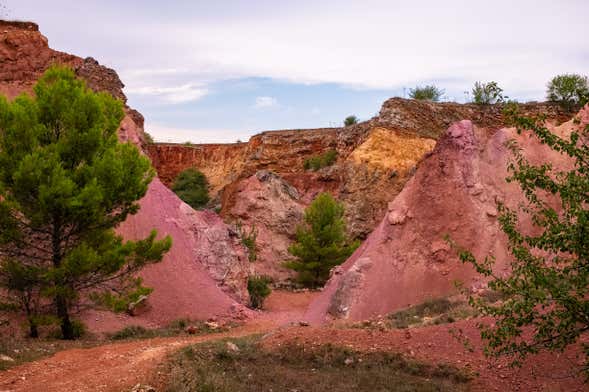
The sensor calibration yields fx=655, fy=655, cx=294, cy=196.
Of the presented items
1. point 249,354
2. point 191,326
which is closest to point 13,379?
point 249,354

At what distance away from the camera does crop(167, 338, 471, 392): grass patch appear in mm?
9545

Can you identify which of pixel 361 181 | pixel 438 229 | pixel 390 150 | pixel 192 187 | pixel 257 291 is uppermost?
pixel 390 150

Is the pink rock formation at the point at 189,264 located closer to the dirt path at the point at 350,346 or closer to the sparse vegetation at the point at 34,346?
the sparse vegetation at the point at 34,346

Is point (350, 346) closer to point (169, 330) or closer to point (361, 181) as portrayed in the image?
point (169, 330)

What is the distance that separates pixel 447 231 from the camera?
55.2 ft

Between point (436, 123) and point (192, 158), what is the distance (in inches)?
1187

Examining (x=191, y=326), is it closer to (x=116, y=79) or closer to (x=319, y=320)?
(x=319, y=320)

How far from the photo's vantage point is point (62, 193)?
13.0m

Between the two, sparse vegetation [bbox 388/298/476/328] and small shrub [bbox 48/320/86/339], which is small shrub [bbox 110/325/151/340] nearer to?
small shrub [bbox 48/320/86/339]

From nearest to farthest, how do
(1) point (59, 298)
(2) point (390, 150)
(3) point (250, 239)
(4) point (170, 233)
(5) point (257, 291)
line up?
(1) point (59, 298) < (4) point (170, 233) < (5) point (257, 291) < (3) point (250, 239) < (2) point (390, 150)

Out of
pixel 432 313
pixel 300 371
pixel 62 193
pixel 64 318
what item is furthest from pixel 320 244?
pixel 300 371

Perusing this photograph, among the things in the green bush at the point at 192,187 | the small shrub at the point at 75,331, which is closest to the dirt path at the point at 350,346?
the small shrub at the point at 75,331

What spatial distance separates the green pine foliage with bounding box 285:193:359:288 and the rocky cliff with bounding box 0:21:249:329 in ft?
20.6

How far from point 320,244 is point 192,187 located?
28.1 m
